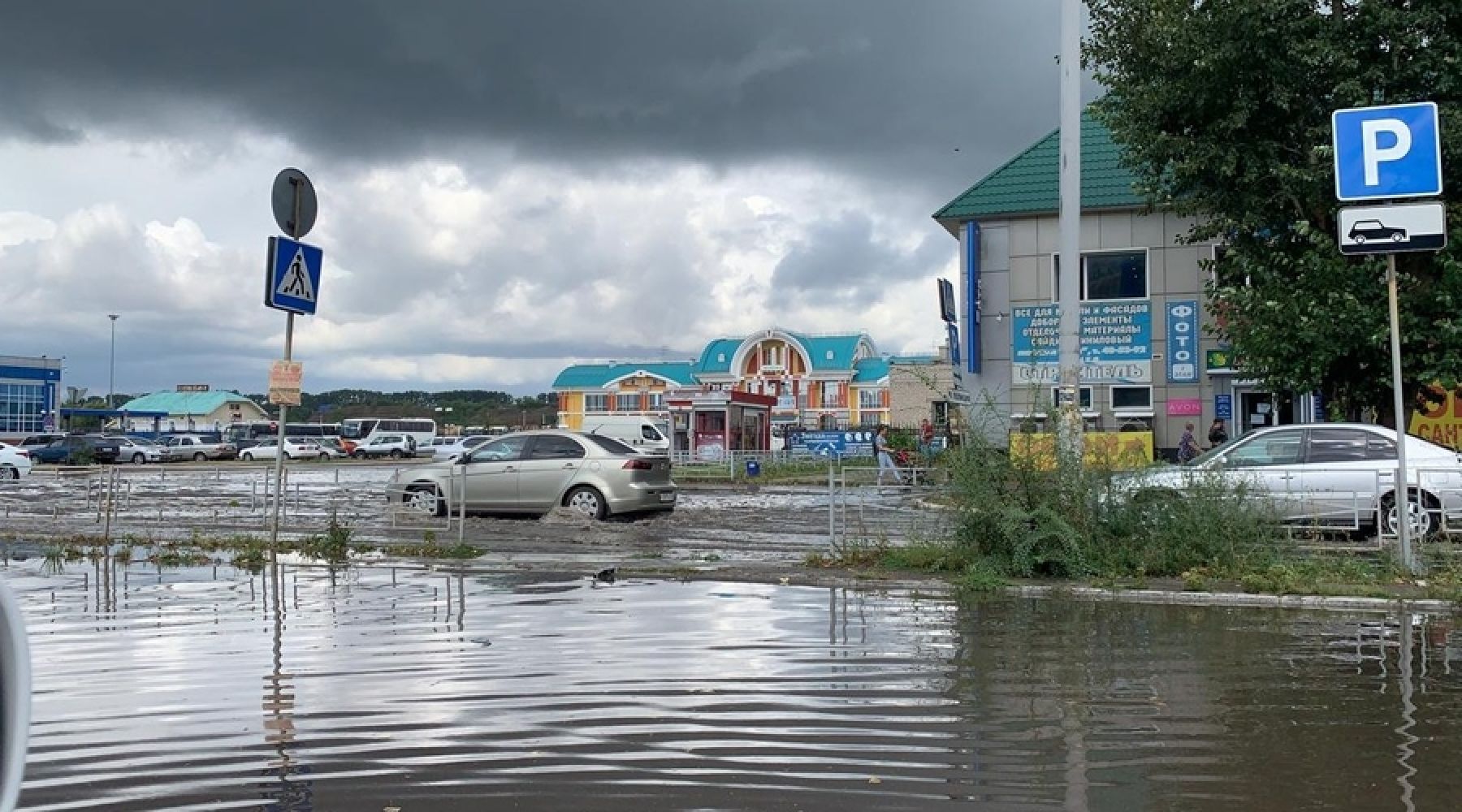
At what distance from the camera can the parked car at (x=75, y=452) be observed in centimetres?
5866

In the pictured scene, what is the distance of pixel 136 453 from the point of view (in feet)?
210

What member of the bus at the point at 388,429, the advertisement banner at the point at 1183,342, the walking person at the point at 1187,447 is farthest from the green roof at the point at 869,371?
the walking person at the point at 1187,447

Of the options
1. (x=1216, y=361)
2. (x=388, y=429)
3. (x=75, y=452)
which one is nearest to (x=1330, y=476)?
(x=1216, y=361)

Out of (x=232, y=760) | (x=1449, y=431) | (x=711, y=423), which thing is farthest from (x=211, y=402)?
(x=232, y=760)

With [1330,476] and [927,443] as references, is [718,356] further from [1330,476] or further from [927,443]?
[1330,476]

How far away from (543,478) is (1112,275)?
17762mm

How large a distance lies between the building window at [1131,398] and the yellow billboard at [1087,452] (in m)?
18.3

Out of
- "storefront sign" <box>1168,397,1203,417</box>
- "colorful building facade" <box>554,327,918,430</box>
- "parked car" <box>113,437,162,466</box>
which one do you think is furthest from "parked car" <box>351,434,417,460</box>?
"storefront sign" <box>1168,397,1203,417</box>

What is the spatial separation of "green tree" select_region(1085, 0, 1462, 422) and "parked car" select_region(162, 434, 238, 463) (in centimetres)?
5863

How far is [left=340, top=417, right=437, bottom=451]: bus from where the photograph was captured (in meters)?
80.7

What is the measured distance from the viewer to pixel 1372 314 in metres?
19.1

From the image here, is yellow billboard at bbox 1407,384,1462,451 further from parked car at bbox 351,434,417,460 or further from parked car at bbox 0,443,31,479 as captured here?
parked car at bbox 351,434,417,460

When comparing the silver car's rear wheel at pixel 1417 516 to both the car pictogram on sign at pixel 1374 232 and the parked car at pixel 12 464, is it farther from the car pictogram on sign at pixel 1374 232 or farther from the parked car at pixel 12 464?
the parked car at pixel 12 464

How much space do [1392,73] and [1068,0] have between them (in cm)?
864
